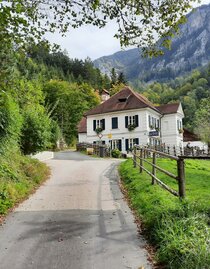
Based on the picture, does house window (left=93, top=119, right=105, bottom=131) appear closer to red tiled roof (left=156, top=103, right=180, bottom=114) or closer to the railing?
red tiled roof (left=156, top=103, right=180, bottom=114)

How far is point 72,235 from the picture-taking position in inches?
242

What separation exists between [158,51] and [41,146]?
11.6 m

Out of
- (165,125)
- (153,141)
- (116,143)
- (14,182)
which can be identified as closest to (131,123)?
(116,143)

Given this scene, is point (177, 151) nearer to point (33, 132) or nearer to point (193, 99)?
point (33, 132)

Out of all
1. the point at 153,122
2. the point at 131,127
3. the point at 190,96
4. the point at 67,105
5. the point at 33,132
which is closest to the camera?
the point at 33,132

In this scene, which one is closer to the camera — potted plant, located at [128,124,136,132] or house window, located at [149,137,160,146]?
potted plant, located at [128,124,136,132]

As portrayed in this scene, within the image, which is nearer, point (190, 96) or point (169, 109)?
point (169, 109)

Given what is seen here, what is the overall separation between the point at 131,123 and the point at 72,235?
33.6 meters

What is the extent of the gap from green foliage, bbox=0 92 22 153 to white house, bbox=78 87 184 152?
82.5 ft

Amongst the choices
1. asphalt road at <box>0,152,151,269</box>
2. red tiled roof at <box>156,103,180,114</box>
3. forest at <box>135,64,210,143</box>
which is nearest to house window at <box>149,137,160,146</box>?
red tiled roof at <box>156,103,180,114</box>

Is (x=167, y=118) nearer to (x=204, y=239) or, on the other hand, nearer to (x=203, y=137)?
(x=203, y=137)

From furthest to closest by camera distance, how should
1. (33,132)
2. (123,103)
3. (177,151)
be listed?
(123,103) → (177,151) → (33,132)

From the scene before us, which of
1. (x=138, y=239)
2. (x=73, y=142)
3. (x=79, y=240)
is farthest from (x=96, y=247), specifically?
(x=73, y=142)

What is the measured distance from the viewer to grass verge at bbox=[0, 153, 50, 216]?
8987 millimetres
